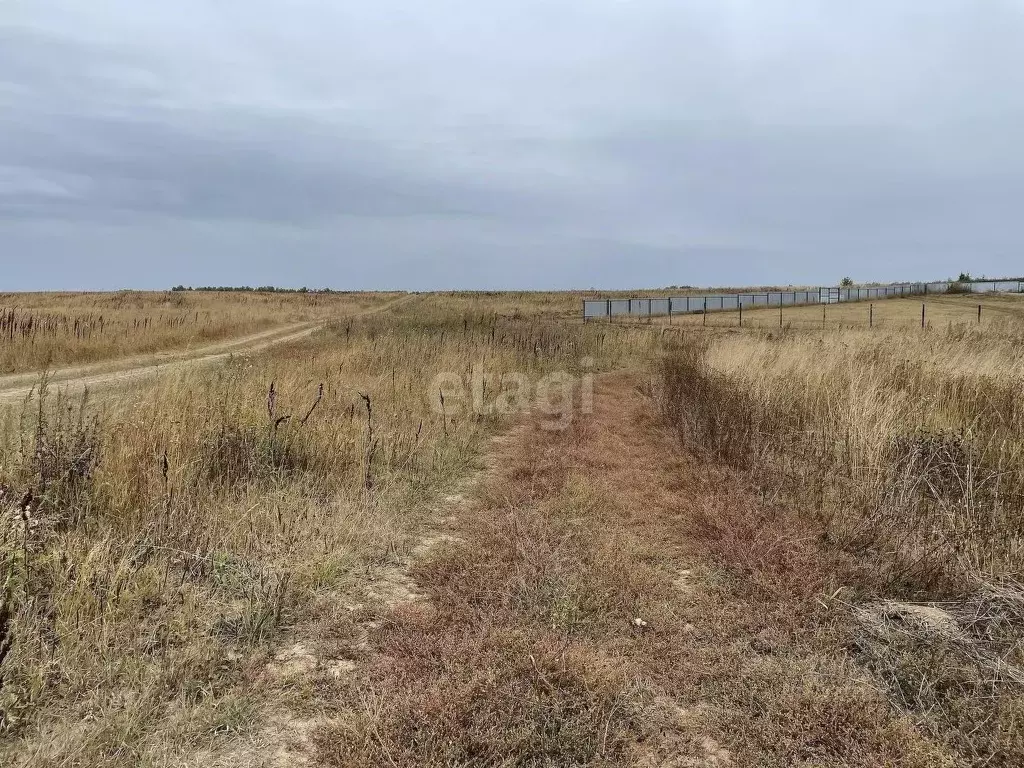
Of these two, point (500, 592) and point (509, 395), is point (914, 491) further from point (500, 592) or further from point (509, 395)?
point (509, 395)

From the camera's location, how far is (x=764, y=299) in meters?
55.1

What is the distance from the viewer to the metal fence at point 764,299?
41.1m

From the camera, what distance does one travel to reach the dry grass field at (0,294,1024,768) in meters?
2.23

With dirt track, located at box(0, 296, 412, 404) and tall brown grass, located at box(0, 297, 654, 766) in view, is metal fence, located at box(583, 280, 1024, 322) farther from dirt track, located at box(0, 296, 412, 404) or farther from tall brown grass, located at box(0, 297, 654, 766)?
tall brown grass, located at box(0, 297, 654, 766)

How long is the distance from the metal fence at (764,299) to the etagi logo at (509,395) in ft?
78.4

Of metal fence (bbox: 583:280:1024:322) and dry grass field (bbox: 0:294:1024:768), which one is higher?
metal fence (bbox: 583:280:1024:322)

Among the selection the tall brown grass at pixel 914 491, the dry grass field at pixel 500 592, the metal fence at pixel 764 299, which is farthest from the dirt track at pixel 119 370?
the metal fence at pixel 764 299

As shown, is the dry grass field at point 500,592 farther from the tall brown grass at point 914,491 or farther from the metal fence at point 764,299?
the metal fence at point 764,299

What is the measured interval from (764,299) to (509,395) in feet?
171

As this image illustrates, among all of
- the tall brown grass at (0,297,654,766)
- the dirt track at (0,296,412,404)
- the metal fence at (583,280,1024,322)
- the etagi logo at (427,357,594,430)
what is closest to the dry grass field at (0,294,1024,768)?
the tall brown grass at (0,297,654,766)

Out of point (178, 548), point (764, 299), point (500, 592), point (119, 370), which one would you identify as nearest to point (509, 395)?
point (500, 592)

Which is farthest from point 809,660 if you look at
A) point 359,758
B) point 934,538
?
point 359,758

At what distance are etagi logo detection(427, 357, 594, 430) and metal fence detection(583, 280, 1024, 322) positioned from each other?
941 inches

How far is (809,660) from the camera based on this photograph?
8.91 ft
